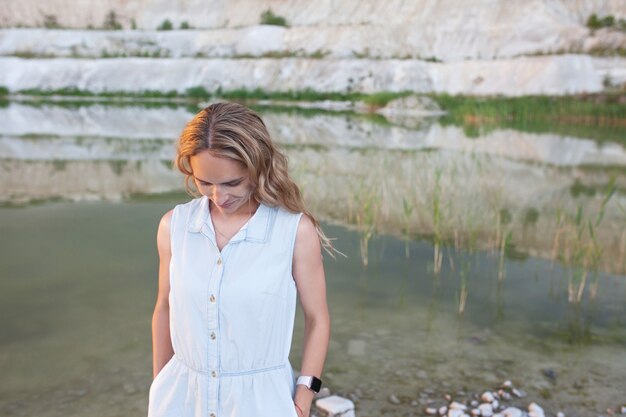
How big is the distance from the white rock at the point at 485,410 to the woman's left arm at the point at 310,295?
2343mm

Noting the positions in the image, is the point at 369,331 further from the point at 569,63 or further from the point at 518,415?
the point at 569,63

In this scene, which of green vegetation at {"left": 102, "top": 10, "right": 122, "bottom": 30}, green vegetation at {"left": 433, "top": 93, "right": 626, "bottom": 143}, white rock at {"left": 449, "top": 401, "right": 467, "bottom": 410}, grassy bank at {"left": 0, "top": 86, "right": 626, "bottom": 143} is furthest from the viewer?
green vegetation at {"left": 102, "top": 10, "right": 122, "bottom": 30}

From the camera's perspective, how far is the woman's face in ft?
6.60

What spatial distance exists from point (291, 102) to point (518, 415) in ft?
114

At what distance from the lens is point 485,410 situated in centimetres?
418

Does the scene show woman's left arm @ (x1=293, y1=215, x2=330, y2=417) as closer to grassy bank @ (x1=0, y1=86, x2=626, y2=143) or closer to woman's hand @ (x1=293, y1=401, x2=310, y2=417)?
woman's hand @ (x1=293, y1=401, x2=310, y2=417)

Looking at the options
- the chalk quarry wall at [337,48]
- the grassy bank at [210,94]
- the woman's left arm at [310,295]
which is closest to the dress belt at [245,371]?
the woman's left arm at [310,295]

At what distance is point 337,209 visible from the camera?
961 centimetres

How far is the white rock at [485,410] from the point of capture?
163 inches

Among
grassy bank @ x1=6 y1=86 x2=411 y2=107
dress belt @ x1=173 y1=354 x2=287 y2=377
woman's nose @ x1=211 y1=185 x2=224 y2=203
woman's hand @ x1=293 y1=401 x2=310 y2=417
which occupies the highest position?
woman's nose @ x1=211 y1=185 x2=224 y2=203

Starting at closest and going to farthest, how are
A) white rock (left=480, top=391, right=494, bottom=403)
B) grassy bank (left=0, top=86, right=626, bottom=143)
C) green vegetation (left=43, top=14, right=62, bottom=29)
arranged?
1. white rock (left=480, top=391, right=494, bottom=403)
2. grassy bank (left=0, top=86, right=626, bottom=143)
3. green vegetation (left=43, top=14, right=62, bottom=29)

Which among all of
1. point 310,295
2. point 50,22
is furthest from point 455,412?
point 50,22

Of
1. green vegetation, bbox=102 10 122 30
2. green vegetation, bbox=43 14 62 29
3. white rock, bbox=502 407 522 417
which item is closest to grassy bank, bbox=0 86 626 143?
green vegetation, bbox=102 10 122 30

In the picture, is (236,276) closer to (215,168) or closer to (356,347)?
(215,168)
